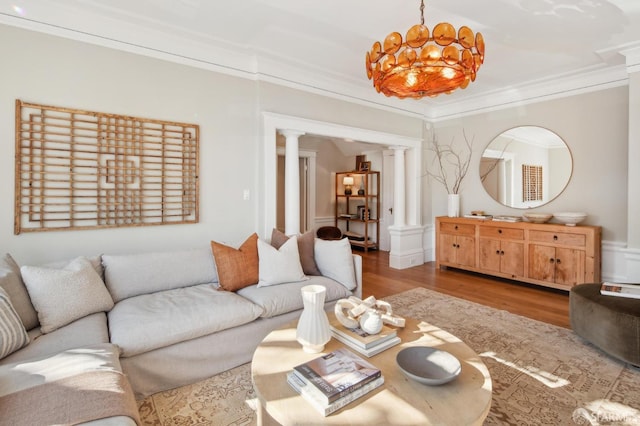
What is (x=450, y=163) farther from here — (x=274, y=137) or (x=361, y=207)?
(x=274, y=137)

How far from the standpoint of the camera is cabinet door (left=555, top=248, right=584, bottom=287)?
12.2 ft

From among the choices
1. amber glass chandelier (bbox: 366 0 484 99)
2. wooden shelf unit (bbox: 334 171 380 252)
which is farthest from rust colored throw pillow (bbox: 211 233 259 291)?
wooden shelf unit (bbox: 334 171 380 252)

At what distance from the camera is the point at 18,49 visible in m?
2.42

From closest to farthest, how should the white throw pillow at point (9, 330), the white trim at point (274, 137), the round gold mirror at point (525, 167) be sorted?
the white throw pillow at point (9, 330) < the white trim at point (274, 137) < the round gold mirror at point (525, 167)

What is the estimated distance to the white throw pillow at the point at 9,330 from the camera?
1574 millimetres

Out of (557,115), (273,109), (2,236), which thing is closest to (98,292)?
(2,236)

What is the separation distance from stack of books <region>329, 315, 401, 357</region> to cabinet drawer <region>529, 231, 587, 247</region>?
314cm

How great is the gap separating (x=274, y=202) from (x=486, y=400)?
2771 millimetres

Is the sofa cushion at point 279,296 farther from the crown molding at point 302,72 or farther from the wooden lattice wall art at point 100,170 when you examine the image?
the crown molding at point 302,72

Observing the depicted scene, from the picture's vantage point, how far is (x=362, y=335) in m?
1.69

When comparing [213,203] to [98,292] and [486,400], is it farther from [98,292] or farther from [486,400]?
[486,400]

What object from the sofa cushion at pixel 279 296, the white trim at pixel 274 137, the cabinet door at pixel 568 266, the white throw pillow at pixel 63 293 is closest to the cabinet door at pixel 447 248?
the cabinet door at pixel 568 266

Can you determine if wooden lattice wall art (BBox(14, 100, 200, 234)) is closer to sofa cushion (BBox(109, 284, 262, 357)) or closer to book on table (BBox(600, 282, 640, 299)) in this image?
sofa cushion (BBox(109, 284, 262, 357))

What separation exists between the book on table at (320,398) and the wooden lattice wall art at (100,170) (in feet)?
7.38
